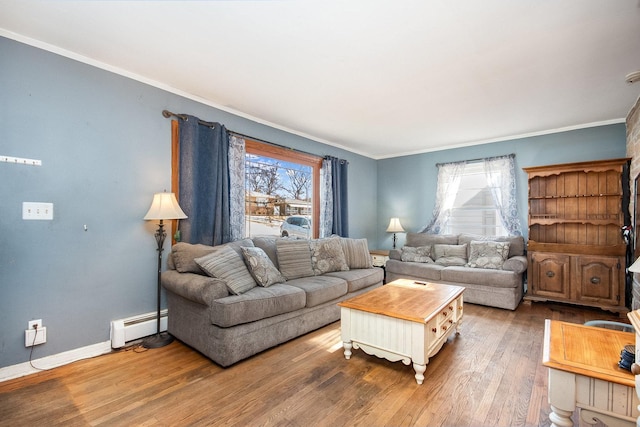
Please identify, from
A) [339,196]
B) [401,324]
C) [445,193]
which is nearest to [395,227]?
[445,193]

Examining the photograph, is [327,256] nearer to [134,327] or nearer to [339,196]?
[339,196]

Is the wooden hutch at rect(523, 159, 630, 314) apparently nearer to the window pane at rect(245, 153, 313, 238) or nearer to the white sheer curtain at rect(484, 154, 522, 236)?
the white sheer curtain at rect(484, 154, 522, 236)

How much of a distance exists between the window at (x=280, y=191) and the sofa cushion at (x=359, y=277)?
43.6 inches

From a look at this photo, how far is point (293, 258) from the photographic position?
11.2 ft

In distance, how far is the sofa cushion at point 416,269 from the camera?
169 inches

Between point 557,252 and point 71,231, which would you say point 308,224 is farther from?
point 557,252

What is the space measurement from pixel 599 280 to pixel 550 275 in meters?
0.47

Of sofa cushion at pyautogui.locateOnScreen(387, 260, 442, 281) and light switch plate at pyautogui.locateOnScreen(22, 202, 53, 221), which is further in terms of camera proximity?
sofa cushion at pyautogui.locateOnScreen(387, 260, 442, 281)

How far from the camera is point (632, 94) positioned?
3.09m

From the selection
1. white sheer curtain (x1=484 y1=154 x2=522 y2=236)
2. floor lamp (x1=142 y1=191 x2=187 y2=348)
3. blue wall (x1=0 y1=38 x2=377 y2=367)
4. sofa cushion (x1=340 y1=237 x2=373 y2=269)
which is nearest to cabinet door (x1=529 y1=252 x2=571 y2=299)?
white sheer curtain (x1=484 y1=154 x2=522 y2=236)

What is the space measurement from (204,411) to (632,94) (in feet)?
15.8

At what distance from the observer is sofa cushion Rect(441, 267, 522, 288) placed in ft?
12.2

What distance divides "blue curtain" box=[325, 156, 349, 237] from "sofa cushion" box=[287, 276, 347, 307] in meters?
1.65

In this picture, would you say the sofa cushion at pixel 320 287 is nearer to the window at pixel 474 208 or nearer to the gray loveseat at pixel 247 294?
the gray loveseat at pixel 247 294
